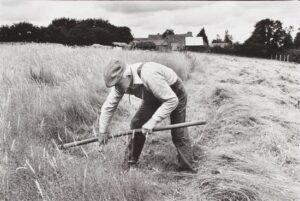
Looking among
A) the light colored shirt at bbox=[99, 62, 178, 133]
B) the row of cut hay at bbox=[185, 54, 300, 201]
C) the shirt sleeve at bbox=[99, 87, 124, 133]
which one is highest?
the light colored shirt at bbox=[99, 62, 178, 133]

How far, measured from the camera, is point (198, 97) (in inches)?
254

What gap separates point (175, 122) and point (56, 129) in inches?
64.8

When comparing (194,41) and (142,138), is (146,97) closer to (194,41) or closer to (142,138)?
(142,138)

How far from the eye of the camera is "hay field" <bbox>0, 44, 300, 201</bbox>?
9.19 feet

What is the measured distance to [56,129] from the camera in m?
4.55

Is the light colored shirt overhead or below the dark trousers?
overhead

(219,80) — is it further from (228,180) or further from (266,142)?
(228,180)

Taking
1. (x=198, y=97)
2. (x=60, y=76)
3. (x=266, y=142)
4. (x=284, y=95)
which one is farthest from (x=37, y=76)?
(x=284, y=95)

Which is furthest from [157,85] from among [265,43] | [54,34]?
[265,43]

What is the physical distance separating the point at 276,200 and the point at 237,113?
7.56 feet

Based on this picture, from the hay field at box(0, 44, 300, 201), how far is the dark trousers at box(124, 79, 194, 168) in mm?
139

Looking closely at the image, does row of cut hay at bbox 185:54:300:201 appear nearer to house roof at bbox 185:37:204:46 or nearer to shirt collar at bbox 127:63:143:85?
shirt collar at bbox 127:63:143:85

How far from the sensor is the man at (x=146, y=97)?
312 centimetres

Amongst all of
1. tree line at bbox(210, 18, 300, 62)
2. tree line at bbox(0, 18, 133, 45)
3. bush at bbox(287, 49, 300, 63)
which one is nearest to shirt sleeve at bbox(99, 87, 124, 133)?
bush at bbox(287, 49, 300, 63)
